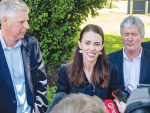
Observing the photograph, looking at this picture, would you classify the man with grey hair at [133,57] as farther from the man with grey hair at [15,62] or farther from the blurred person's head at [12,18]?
the blurred person's head at [12,18]

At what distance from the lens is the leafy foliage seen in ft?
15.4

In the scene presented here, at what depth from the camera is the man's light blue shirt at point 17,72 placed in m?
2.48

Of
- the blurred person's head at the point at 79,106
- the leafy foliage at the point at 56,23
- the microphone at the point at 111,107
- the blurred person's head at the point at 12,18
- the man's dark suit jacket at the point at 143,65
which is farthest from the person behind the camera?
the leafy foliage at the point at 56,23

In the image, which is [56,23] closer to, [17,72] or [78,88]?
[17,72]

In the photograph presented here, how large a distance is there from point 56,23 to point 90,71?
291 centimetres

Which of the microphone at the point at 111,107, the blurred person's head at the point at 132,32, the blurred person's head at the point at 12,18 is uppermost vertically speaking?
the blurred person's head at the point at 12,18

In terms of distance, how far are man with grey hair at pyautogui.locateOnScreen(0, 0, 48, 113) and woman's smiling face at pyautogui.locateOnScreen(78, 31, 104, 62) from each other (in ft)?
2.41

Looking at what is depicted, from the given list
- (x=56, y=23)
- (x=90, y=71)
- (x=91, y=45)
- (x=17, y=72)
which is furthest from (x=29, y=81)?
(x=56, y=23)

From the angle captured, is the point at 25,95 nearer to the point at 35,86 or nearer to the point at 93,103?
the point at 35,86

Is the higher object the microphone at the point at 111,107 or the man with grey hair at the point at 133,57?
the man with grey hair at the point at 133,57

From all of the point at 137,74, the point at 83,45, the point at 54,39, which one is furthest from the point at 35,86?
the point at 54,39

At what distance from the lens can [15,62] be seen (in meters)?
2.49

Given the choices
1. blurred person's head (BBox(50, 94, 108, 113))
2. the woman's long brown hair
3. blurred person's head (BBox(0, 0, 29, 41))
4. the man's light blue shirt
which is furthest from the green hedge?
blurred person's head (BBox(50, 94, 108, 113))

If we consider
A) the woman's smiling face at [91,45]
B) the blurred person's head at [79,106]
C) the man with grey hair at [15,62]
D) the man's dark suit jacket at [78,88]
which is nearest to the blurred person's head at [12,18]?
the man with grey hair at [15,62]
